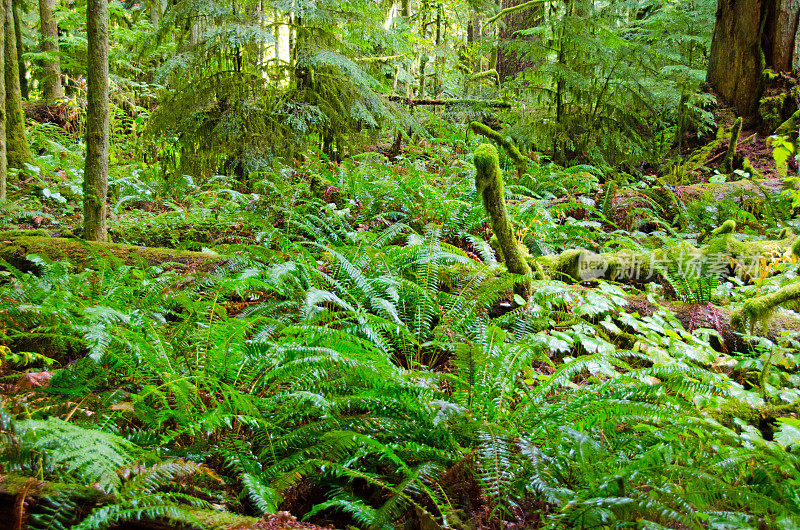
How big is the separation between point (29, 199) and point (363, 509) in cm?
685

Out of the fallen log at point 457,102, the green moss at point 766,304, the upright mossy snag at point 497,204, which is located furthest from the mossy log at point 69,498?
the fallen log at point 457,102

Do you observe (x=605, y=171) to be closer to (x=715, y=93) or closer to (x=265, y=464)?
(x=715, y=93)

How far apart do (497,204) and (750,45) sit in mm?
8384

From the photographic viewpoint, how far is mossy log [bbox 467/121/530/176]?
5.44 metres

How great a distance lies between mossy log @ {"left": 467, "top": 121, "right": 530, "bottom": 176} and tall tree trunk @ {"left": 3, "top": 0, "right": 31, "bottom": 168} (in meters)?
6.60

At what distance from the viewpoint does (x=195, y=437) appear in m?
1.90

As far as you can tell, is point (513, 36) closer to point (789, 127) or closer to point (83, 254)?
point (789, 127)

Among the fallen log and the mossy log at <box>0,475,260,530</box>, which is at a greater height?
the fallen log

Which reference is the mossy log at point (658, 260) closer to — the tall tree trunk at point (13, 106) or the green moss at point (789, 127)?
the green moss at point (789, 127)

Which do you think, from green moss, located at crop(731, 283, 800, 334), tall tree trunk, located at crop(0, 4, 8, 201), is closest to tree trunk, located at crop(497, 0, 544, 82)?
green moss, located at crop(731, 283, 800, 334)

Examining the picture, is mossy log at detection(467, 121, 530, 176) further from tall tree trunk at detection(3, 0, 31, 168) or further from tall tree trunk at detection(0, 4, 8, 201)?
tall tree trunk at detection(3, 0, 31, 168)

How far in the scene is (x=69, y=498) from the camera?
128 cm

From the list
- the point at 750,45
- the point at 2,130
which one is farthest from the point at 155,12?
the point at 750,45

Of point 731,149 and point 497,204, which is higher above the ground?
point 731,149
